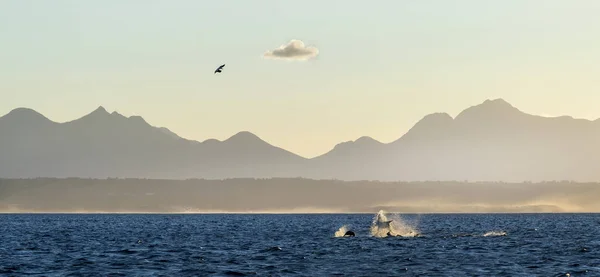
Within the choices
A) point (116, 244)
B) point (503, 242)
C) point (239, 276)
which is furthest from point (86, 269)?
point (503, 242)

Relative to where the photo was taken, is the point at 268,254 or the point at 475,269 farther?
the point at 268,254

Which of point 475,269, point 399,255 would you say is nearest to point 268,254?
point 399,255

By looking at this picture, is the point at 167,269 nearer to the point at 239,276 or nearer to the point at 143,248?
the point at 239,276

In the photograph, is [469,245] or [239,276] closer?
[239,276]

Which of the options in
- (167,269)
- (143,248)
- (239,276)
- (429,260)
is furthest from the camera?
(143,248)

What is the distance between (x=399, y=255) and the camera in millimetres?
91375

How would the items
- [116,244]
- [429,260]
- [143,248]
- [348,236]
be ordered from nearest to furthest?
1. [429,260]
2. [143,248]
3. [116,244]
4. [348,236]

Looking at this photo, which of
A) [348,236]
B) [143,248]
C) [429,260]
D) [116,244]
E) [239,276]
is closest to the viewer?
[239,276]

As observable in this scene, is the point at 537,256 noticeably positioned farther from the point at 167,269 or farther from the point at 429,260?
the point at 167,269

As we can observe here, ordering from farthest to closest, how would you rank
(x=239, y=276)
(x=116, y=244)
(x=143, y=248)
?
(x=116, y=244), (x=143, y=248), (x=239, y=276)

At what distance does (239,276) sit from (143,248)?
36.4 meters

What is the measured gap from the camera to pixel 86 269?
77438 mm

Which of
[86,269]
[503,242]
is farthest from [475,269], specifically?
[503,242]

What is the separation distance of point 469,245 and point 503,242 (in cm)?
1029
